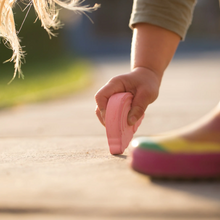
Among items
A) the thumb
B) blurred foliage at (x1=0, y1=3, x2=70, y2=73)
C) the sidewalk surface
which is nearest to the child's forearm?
the thumb

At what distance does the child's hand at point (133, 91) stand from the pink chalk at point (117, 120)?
27mm

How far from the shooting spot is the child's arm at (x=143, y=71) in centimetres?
136

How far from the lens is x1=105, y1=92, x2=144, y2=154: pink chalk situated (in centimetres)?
129

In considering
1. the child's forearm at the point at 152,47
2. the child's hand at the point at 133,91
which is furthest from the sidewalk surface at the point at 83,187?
the child's forearm at the point at 152,47

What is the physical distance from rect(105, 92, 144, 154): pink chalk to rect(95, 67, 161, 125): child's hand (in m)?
0.03

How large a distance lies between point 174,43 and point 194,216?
98cm

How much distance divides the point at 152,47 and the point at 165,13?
0.15 meters

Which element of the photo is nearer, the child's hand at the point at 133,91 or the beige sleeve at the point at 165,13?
the child's hand at the point at 133,91

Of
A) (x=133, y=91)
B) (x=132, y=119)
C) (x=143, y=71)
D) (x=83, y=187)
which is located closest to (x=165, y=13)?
(x=143, y=71)

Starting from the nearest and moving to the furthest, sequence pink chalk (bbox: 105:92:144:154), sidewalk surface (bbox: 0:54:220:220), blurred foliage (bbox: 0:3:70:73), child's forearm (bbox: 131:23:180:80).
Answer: sidewalk surface (bbox: 0:54:220:220) → pink chalk (bbox: 105:92:144:154) → child's forearm (bbox: 131:23:180:80) → blurred foliage (bbox: 0:3:70:73)

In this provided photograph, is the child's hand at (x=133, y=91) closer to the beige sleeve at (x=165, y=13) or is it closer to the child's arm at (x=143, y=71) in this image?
the child's arm at (x=143, y=71)

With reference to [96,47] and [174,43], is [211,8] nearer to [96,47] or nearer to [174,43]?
[96,47]

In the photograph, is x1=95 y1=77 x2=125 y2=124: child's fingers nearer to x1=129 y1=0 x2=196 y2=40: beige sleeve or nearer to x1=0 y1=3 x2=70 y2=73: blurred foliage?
x1=129 y1=0 x2=196 y2=40: beige sleeve

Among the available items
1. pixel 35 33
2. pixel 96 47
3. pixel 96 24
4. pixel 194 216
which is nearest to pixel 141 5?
pixel 194 216
